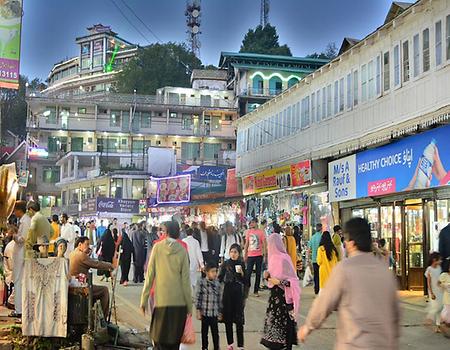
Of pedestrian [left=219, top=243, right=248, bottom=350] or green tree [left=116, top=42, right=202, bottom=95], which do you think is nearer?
pedestrian [left=219, top=243, right=248, bottom=350]

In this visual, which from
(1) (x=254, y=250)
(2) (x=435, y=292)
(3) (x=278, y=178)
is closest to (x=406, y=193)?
(1) (x=254, y=250)

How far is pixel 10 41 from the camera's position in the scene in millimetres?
13484

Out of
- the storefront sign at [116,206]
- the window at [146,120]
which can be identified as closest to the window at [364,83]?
the storefront sign at [116,206]

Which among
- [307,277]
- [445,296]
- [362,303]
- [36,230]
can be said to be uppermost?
[36,230]

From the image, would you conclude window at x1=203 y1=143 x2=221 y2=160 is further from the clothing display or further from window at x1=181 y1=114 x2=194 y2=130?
the clothing display

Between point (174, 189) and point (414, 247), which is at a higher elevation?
point (174, 189)

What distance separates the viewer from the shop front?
45.1ft

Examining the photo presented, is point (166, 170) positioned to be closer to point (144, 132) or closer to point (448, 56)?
point (144, 132)

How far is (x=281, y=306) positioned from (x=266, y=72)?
54.7 m

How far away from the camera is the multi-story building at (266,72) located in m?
60.6

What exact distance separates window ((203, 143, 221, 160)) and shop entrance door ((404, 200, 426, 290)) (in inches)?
2030

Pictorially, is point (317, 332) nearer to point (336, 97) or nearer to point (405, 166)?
point (405, 166)

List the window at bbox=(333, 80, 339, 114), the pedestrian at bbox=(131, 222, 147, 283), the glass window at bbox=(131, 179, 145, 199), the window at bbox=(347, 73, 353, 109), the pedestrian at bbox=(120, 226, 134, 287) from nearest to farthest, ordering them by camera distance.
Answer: the window at bbox=(347, 73, 353, 109), the pedestrian at bbox=(120, 226, 134, 287), the window at bbox=(333, 80, 339, 114), the pedestrian at bbox=(131, 222, 147, 283), the glass window at bbox=(131, 179, 145, 199)

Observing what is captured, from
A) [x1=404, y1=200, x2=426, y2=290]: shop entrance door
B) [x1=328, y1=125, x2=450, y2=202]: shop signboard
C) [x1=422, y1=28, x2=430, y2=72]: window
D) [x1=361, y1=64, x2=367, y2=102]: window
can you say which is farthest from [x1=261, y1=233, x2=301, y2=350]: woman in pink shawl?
[x1=361, y1=64, x2=367, y2=102]: window
